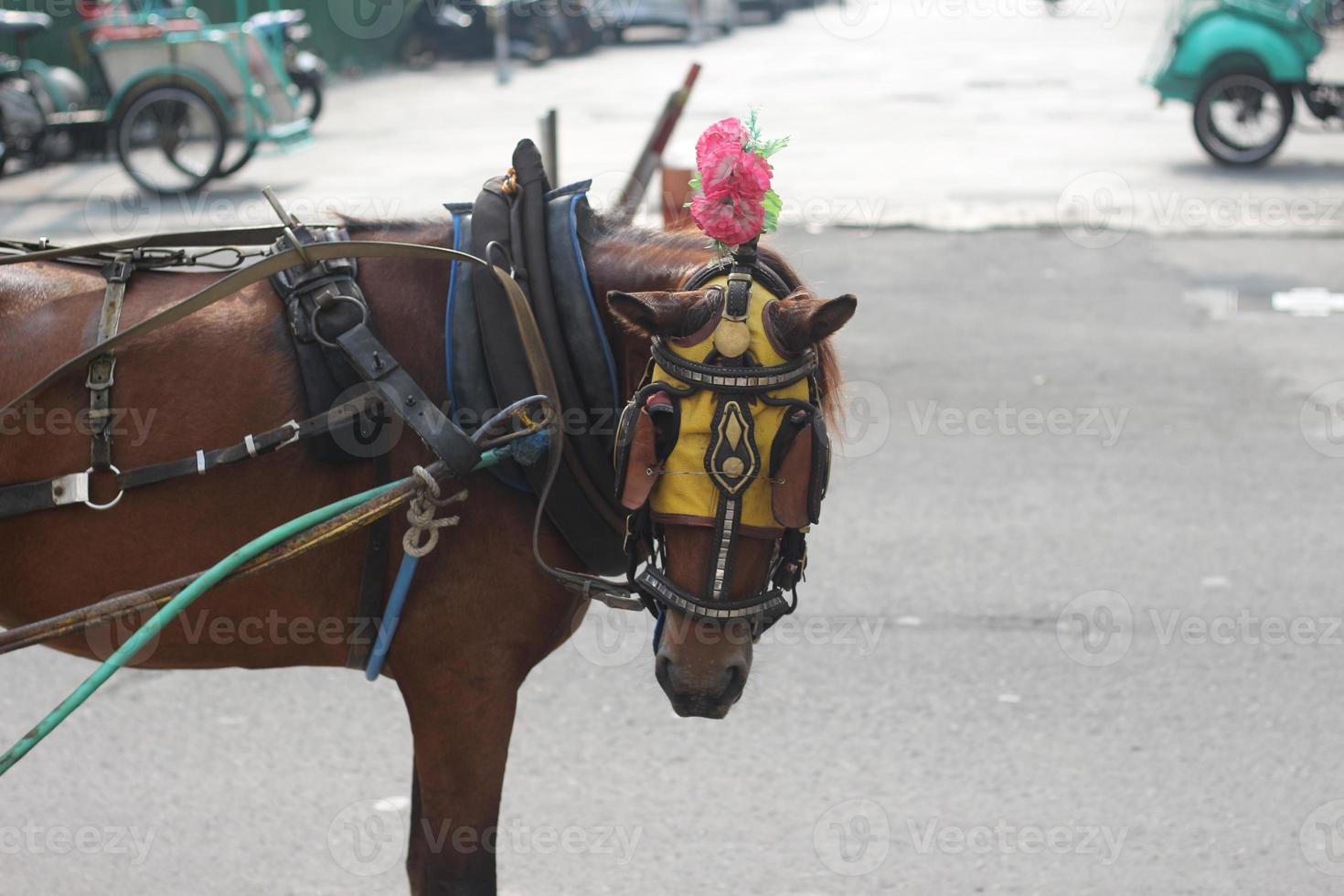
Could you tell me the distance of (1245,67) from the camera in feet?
38.7

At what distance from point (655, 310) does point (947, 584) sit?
3.07m

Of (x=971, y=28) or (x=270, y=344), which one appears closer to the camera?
(x=270, y=344)

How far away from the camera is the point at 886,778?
400cm

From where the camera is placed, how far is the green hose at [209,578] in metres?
2.49

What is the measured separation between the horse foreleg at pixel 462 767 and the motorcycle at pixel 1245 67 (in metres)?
11.0

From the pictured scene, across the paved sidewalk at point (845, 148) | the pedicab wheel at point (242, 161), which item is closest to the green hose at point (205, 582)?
the paved sidewalk at point (845, 148)

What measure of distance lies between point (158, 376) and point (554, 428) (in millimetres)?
765

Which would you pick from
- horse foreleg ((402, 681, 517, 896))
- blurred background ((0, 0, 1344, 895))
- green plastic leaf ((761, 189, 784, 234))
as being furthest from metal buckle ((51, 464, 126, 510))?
green plastic leaf ((761, 189, 784, 234))

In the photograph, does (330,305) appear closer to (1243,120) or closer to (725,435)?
(725,435)

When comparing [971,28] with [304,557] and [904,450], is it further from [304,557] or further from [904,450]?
[304,557]

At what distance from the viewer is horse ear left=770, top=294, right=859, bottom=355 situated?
7.61ft

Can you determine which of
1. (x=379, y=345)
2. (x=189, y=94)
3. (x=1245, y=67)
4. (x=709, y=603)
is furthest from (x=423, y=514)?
(x=1245, y=67)

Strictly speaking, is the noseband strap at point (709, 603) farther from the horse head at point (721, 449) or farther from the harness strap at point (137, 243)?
the harness strap at point (137, 243)

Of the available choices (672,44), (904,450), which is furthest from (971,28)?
(904,450)
